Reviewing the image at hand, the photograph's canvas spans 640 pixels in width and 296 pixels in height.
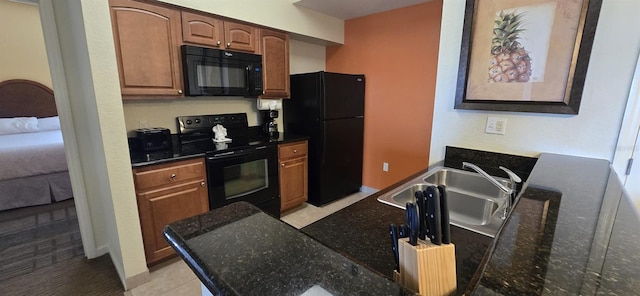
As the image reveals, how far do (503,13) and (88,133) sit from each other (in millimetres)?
2771

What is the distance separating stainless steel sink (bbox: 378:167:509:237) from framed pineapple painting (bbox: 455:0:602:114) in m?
0.45

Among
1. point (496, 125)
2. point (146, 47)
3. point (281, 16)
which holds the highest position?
point (281, 16)

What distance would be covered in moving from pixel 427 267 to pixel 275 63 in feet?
8.38

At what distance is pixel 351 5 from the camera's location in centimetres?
273

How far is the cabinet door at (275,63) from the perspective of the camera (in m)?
2.60

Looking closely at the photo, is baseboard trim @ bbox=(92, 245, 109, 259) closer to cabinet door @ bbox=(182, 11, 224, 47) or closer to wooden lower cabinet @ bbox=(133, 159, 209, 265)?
wooden lower cabinet @ bbox=(133, 159, 209, 265)

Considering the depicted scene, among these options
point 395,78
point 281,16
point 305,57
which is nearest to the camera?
point 281,16

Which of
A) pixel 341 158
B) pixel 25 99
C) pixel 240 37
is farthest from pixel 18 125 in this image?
pixel 341 158

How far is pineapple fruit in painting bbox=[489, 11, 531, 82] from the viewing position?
1462mm

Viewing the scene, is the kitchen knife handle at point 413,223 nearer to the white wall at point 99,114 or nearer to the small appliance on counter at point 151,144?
the white wall at point 99,114

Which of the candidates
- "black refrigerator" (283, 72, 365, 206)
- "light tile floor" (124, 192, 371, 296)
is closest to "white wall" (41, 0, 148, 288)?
"light tile floor" (124, 192, 371, 296)

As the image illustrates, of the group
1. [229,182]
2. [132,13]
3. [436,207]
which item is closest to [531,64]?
[436,207]

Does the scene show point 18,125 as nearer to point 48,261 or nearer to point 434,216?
point 48,261

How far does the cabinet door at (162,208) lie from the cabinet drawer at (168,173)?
5 cm
